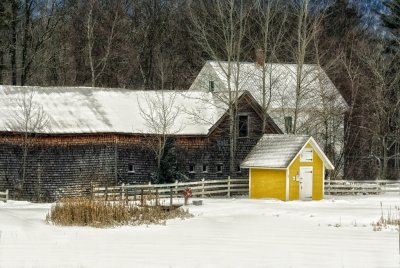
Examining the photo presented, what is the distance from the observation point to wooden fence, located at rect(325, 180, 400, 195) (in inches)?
1859

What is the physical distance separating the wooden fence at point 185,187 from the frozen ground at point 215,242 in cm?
643

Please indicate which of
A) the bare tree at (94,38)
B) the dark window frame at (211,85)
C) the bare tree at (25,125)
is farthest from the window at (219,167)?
the bare tree at (94,38)

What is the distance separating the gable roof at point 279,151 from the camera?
41.4 m

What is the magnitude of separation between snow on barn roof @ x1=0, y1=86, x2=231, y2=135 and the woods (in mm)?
7901

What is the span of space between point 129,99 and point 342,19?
46135mm

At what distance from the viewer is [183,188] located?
137 feet

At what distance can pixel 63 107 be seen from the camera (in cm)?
4438

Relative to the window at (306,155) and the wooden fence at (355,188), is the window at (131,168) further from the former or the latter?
the wooden fence at (355,188)

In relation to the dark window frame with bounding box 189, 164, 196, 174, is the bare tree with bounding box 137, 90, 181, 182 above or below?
above

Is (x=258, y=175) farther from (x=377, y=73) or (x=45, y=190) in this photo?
(x=377, y=73)

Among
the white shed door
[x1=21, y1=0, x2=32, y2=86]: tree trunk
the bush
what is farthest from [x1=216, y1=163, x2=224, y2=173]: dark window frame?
[x1=21, y1=0, x2=32, y2=86]: tree trunk

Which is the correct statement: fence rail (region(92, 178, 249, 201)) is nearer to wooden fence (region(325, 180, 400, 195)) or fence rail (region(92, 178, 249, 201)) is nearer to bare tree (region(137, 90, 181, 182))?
bare tree (region(137, 90, 181, 182))

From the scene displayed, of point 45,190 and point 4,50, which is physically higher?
point 4,50

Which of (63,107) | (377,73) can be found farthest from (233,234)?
(377,73)
